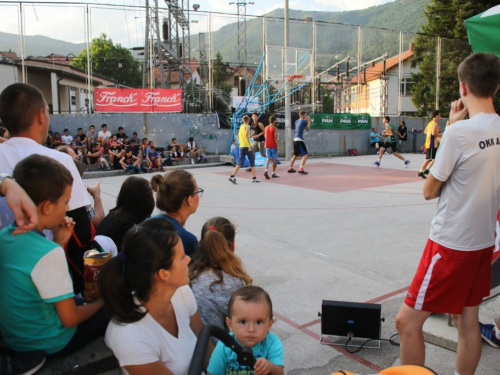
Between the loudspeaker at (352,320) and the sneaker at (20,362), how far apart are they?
A: 2.10 metres

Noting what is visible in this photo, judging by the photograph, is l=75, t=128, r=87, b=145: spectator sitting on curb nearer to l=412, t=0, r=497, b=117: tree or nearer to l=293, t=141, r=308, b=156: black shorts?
l=293, t=141, r=308, b=156: black shorts

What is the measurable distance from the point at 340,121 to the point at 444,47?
872cm

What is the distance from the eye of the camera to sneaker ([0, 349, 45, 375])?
1925mm

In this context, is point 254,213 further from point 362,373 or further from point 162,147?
point 162,147

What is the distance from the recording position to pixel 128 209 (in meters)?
3.50

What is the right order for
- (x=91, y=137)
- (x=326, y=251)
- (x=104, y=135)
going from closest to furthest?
(x=326, y=251) < (x=91, y=137) < (x=104, y=135)

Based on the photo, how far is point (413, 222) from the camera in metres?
7.23

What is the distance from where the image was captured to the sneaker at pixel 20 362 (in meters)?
1.92

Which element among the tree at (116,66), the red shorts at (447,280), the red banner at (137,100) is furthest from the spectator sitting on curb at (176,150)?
the tree at (116,66)

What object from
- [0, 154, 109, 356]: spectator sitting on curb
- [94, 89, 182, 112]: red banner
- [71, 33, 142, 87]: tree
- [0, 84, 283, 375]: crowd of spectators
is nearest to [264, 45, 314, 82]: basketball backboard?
[94, 89, 182, 112]: red banner

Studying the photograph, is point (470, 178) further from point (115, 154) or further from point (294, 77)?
point (294, 77)

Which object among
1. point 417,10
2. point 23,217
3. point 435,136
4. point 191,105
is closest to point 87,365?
point 23,217

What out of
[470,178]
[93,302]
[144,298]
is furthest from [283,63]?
[144,298]

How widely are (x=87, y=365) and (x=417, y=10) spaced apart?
177601 mm
